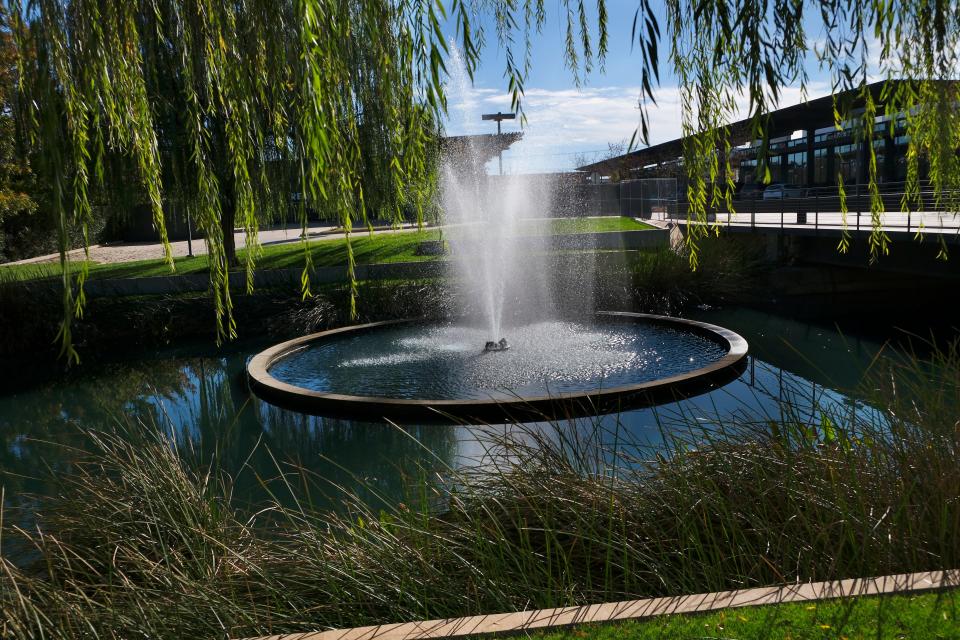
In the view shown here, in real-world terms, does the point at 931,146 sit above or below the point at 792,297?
above

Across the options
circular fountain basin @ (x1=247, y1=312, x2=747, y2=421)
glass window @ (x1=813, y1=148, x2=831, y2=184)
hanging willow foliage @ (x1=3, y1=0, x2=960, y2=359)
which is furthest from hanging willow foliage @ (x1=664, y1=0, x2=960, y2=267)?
glass window @ (x1=813, y1=148, x2=831, y2=184)

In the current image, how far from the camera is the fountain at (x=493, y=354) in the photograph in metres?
9.11

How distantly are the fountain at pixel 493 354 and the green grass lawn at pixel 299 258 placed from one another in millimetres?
2216

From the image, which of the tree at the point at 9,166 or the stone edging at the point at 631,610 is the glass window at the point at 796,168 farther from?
the stone edging at the point at 631,610

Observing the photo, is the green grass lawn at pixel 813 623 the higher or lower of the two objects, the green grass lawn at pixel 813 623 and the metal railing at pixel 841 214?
the lower

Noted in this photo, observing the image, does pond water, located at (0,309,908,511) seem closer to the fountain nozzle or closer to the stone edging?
the stone edging

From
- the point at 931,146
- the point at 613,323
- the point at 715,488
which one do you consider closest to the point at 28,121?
the point at 715,488

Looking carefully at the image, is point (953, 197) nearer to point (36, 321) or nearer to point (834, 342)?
point (834, 342)

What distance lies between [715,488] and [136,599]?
2.63 m

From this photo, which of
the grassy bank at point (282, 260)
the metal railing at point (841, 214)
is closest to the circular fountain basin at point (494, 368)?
the metal railing at point (841, 214)

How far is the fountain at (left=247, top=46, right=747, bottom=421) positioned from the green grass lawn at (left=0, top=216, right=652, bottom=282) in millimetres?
2216

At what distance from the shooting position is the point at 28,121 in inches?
108

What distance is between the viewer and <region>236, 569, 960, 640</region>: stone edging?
2877 millimetres

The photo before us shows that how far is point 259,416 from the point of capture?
9.80 meters
